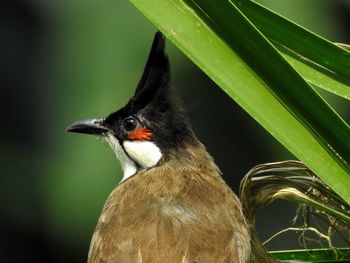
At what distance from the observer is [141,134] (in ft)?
11.1

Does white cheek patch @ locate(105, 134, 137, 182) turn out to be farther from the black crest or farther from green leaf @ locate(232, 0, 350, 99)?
green leaf @ locate(232, 0, 350, 99)

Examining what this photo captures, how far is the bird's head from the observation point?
324 cm

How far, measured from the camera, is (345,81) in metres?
2.26

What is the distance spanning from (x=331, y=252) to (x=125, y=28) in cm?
167

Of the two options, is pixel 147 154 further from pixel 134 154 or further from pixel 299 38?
pixel 299 38

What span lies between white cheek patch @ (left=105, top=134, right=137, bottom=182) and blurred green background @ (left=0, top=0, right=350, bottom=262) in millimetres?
251

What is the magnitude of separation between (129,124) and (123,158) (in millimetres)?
147

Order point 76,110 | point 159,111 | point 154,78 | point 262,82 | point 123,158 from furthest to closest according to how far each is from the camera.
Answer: point 76,110, point 123,158, point 159,111, point 154,78, point 262,82

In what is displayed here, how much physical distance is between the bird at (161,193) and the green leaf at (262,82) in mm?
707

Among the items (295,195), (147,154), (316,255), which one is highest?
(147,154)

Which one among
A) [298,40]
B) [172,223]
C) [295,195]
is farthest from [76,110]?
[298,40]

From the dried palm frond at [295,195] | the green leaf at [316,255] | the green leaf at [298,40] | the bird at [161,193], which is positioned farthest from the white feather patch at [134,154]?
the green leaf at [298,40]

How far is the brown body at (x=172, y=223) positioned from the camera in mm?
2705

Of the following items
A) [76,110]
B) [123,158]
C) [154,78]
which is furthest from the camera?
[76,110]
